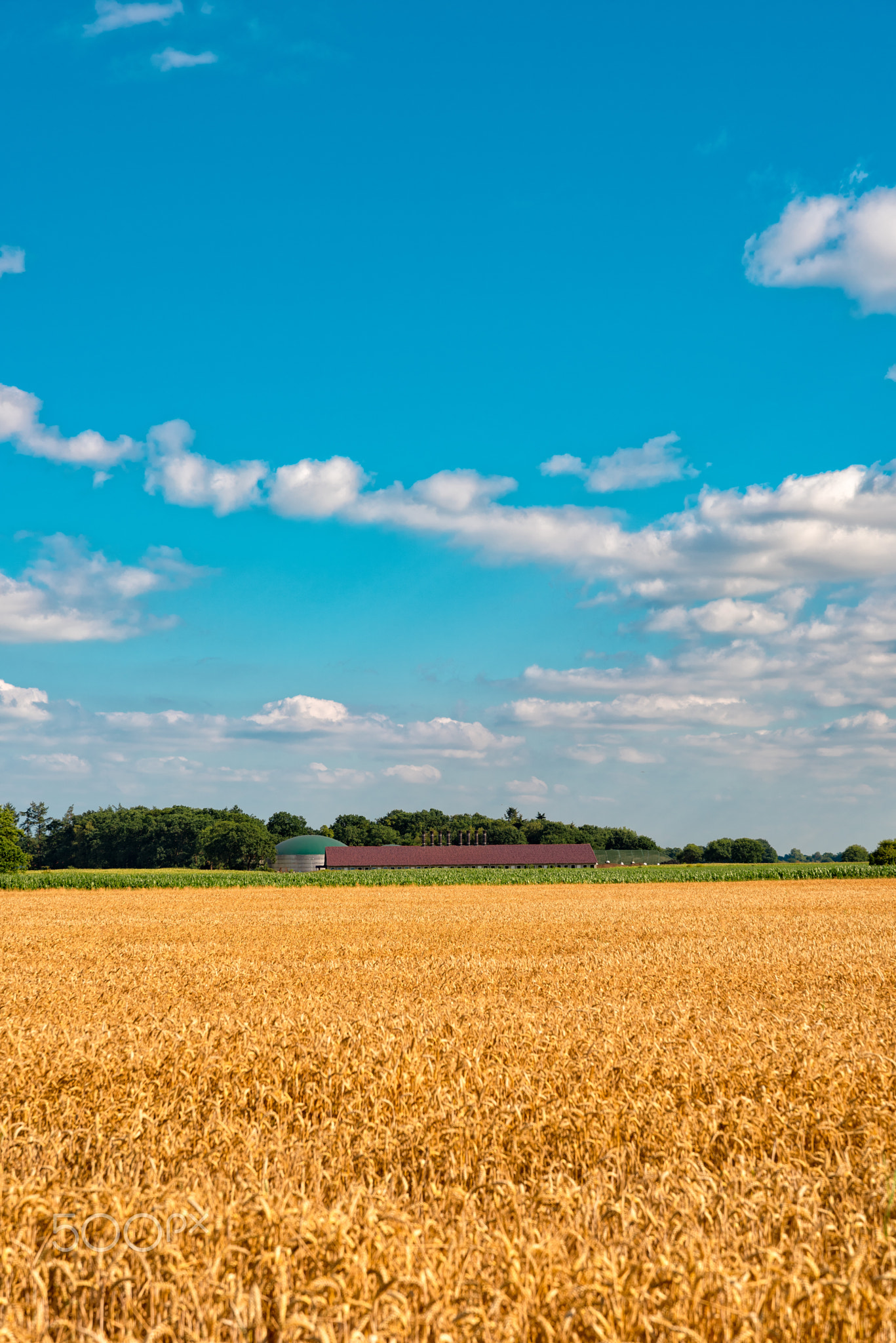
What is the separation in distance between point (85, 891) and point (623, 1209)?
237 feet

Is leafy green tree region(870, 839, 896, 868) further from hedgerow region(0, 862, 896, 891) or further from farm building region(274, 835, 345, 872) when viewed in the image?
farm building region(274, 835, 345, 872)

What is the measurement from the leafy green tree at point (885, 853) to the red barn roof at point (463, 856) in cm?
4197

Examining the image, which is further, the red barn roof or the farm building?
the red barn roof

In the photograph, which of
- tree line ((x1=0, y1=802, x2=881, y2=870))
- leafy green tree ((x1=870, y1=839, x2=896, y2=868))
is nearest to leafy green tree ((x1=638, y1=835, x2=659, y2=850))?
tree line ((x1=0, y1=802, x2=881, y2=870))

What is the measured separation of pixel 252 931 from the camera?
25875 millimetres

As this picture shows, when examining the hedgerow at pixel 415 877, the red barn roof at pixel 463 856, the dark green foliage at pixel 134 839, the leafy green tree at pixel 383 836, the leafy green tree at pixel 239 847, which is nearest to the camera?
the hedgerow at pixel 415 877

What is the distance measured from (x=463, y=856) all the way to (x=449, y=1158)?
438ft

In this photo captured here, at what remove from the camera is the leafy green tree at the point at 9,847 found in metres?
81.8

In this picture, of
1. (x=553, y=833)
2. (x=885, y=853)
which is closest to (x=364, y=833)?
(x=553, y=833)

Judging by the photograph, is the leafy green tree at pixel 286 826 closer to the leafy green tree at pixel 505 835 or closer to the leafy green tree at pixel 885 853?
the leafy green tree at pixel 505 835

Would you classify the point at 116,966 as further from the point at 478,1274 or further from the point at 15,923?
the point at 15,923

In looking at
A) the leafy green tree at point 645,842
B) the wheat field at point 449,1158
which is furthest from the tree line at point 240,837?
the wheat field at point 449,1158

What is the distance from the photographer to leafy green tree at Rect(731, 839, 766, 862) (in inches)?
6959

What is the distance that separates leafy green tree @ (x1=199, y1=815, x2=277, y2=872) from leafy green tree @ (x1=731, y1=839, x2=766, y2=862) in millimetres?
92297
